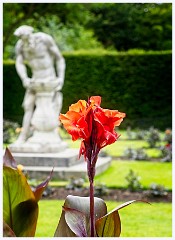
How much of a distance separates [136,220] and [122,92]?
43.9 ft

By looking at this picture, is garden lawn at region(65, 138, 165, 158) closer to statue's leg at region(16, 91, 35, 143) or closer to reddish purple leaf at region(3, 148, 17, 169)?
statue's leg at region(16, 91, 35, 143)

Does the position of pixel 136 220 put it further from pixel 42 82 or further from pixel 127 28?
pixel 127 28

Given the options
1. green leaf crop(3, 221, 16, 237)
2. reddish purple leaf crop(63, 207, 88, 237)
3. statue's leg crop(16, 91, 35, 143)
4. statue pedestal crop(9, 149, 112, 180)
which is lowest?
statue pedestal crop(9, 149, 112, 180)

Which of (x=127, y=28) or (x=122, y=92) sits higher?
(x=127, y=28)

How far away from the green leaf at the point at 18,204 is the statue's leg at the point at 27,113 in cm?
839

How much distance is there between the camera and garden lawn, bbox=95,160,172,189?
8250 mm

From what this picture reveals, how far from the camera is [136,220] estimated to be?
5930 mm

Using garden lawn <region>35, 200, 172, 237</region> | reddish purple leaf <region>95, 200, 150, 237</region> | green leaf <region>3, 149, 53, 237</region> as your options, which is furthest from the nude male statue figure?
reddish purple leaf <region>95, 200, 150, 237</region>

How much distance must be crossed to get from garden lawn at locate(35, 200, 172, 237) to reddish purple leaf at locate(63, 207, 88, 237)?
3751 mm

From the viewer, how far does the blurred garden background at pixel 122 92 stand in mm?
6883

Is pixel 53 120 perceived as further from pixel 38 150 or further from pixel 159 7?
pixel 159 7

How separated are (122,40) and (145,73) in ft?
36.8

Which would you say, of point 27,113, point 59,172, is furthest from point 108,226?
point 27,113

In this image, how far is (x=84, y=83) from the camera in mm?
19156
